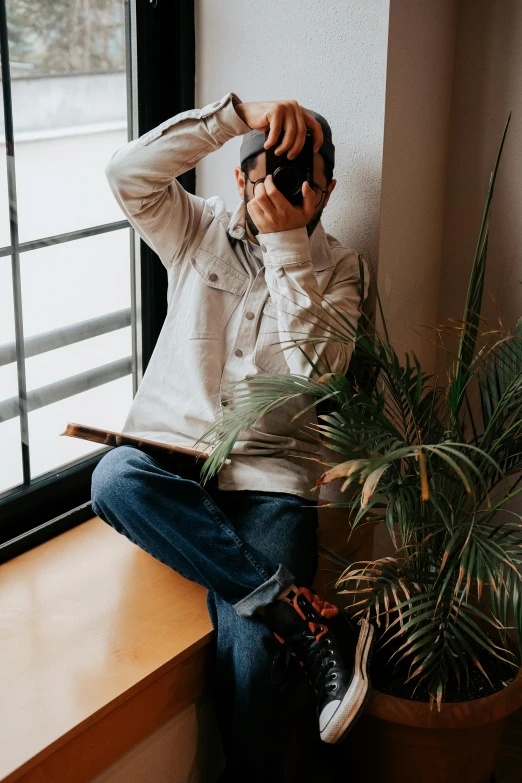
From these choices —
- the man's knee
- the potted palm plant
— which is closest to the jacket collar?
the potted palm plant

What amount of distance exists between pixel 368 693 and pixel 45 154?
1.19 metres

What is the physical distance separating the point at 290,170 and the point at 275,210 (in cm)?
8

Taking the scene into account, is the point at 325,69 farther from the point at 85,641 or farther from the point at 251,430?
the point at 85,641

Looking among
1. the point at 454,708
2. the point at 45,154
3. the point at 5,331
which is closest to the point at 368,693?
the point at 454,708

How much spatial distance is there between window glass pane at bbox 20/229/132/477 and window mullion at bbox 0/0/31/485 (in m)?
0.02

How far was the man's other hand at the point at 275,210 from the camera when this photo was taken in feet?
4.77

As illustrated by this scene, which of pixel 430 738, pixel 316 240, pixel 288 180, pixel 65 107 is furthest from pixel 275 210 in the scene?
pixel 430 738

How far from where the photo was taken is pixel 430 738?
4.75 feet

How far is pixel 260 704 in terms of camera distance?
57.3 inches

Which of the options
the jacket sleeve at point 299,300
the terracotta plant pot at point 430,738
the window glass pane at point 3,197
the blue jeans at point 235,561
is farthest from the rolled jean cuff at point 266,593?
the window glass pane at point 3,197

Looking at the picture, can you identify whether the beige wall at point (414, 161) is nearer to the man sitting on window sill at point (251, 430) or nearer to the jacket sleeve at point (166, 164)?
the man sitting on window sill at point (251, 430)

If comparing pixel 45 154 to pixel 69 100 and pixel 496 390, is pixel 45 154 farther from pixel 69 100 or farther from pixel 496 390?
pixel 496 390

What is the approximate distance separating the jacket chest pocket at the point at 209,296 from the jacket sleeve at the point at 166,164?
7 centimetres

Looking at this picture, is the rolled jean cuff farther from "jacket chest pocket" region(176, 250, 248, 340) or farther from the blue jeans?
"jacket chest pocket" region(176, 250, 248, 340)
